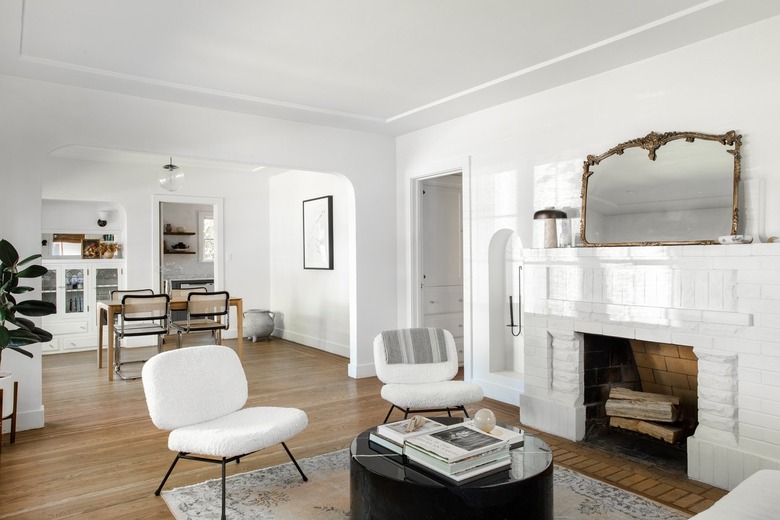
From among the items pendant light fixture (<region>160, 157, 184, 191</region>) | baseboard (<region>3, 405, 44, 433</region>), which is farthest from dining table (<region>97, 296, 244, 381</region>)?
baseboard (<region>3, 405, 44, 433</region>)

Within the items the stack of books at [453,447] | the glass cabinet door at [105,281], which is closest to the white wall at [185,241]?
the glass cabinet door at [105,281]

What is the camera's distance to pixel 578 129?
4125 millimetres

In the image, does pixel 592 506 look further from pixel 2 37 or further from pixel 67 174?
pixel 67 174

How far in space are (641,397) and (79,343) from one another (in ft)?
23.0

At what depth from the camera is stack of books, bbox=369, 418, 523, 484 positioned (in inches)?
86.0

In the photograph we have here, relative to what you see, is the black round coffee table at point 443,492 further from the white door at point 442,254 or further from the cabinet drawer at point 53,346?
the cabinet drawer at point 53,346

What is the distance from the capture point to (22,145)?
4.00 metres

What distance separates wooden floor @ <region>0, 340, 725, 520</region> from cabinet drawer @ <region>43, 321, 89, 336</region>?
168 centimetres

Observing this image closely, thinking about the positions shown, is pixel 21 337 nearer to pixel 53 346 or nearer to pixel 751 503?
pixel 751 503

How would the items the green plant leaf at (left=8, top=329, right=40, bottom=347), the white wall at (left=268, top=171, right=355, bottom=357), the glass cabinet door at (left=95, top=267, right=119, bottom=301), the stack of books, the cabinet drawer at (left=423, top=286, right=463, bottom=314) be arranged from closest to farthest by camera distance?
the stack of books, the green plant leaf at (left=8, top=329, right=40, bottom=347), the cabinet drawer at (left=423, top=286, right=463, bottom=314), the white wall at (left=268, top=171, right=355, bottom=357), the glass cabinet door at (left=95, top=267, right=119, bottom=301)

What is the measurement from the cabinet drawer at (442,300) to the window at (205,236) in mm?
5053

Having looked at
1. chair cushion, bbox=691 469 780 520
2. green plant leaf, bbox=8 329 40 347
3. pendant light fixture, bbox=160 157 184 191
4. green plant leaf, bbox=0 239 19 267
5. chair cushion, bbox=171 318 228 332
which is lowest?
chair cushion, bbox=691 469 780 520

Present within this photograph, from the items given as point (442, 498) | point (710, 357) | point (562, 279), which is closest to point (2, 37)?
point (442, 498)

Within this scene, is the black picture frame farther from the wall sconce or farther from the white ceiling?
the wall sconce
